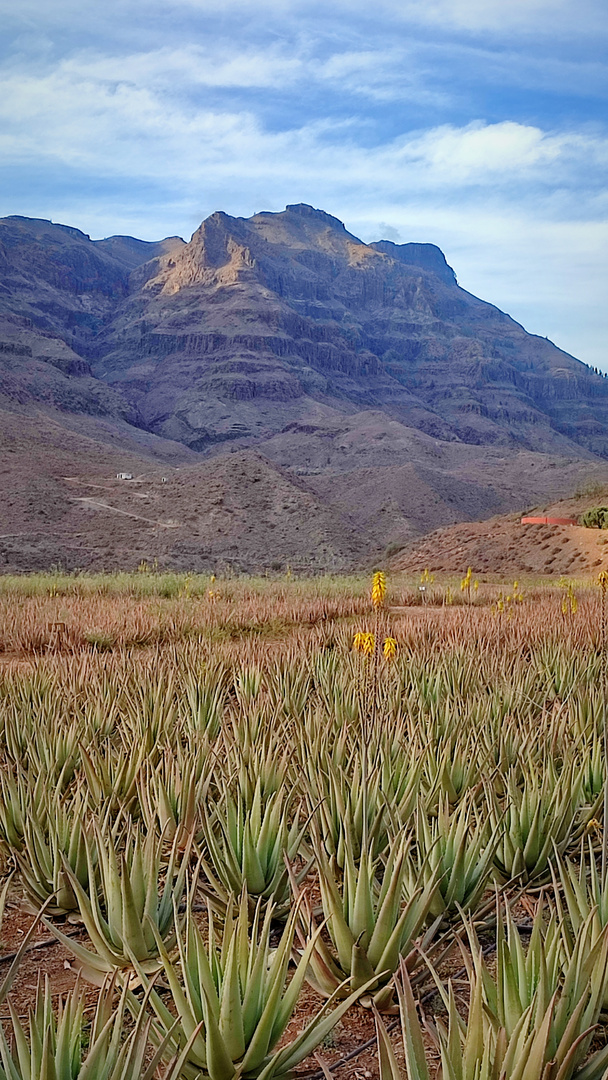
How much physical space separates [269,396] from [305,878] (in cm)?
9955

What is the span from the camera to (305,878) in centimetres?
315

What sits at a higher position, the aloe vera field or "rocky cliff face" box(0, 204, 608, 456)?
"rocky cliff face" box(0, 204, 608, 456)

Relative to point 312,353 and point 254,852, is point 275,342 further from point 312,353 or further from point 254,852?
point 254,852

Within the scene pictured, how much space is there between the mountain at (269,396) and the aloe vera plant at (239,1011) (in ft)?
108

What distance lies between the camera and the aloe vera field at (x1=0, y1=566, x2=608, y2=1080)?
1676 mm

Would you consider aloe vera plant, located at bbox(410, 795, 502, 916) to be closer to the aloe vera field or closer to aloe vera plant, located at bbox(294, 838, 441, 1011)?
the aloe vera field

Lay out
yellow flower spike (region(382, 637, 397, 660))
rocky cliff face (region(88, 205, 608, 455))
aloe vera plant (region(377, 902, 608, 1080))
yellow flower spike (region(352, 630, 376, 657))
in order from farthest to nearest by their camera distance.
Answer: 1. rocky cliff face (region(88, 205, 608, 455))
2. yellow flower spike (region(352, 630, 376, 657))
3. yellow flower spike (region(382, 637, 397, 660))
4. aloe vera plant (region(377, 902, 608, 1080))

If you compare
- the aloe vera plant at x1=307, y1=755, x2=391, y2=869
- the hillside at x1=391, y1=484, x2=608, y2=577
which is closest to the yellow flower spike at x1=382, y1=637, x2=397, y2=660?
the aloe vera plant at x1=307, y1=755, x2=391, y2=869

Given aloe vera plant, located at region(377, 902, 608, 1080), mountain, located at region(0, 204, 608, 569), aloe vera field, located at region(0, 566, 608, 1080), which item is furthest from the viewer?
mountain, located at region(0, 204, 608, 569)

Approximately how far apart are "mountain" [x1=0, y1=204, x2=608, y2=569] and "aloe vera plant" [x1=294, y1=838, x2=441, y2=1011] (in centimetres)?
3238

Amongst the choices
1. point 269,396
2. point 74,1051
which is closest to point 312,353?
point 269,396

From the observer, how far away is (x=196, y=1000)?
186cm

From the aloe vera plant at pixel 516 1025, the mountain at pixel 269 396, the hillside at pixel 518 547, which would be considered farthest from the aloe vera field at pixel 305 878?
the mountain at pixel 269 396

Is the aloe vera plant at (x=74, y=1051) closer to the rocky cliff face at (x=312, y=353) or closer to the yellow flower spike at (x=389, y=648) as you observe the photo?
the yellow flower spike at (x=389, y=648)
